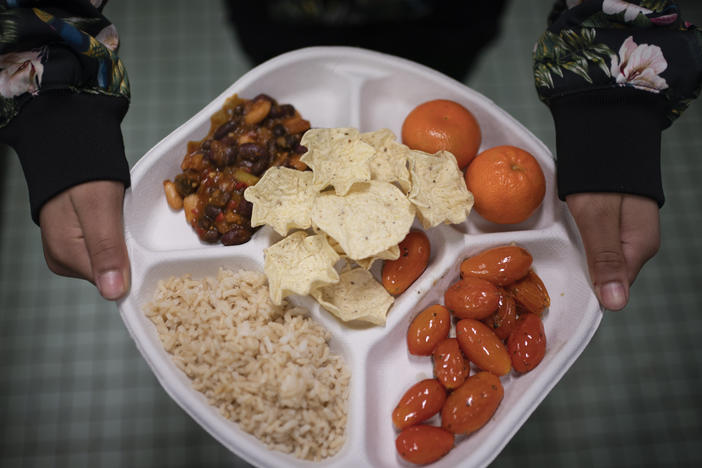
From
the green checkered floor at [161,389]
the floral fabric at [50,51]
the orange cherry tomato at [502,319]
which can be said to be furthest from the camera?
the green checkered floor at [161,389]

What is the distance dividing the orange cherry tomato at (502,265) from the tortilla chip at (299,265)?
1.11 ft

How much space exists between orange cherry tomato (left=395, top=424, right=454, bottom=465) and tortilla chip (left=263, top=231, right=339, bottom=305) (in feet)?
1.22

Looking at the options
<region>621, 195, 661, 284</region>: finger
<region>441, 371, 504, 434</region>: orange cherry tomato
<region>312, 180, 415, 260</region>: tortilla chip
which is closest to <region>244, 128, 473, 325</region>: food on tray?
<region>312, 180, 415, 260</region>: tortilla chip

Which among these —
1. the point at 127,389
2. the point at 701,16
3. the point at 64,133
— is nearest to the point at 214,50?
the point at 64,133

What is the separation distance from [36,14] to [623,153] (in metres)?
1.23

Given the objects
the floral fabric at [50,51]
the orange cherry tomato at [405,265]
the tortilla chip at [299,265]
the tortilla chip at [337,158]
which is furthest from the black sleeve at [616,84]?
the floral fabric at [50,51]

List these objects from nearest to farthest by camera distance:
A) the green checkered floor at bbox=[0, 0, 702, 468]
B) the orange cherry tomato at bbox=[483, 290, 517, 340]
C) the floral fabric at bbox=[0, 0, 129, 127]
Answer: the floral fabric at bbox=[0, 0, 129, 127]
the orange cherry tomato at bbox=[483, 290, 517, 340]
the green checkered floor at bbox=[0, 0, 702, 468]

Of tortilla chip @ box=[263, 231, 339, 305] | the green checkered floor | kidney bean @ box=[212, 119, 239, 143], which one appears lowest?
the green checkered floor

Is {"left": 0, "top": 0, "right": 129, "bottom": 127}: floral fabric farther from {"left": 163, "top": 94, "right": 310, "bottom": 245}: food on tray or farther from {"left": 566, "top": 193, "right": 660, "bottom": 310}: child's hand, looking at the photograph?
{"left": 566, "top": 193, "right": 660, "bottom": 310}: child's hand

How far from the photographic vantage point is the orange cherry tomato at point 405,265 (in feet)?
3.95

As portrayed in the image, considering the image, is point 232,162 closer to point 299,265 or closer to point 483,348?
point 299,265

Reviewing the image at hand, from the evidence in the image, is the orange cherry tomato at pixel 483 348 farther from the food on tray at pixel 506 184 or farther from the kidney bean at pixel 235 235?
the kidney bean at pixel 235 235

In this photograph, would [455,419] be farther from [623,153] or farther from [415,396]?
[623,153]

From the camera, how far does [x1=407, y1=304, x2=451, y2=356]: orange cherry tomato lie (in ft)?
3.92
